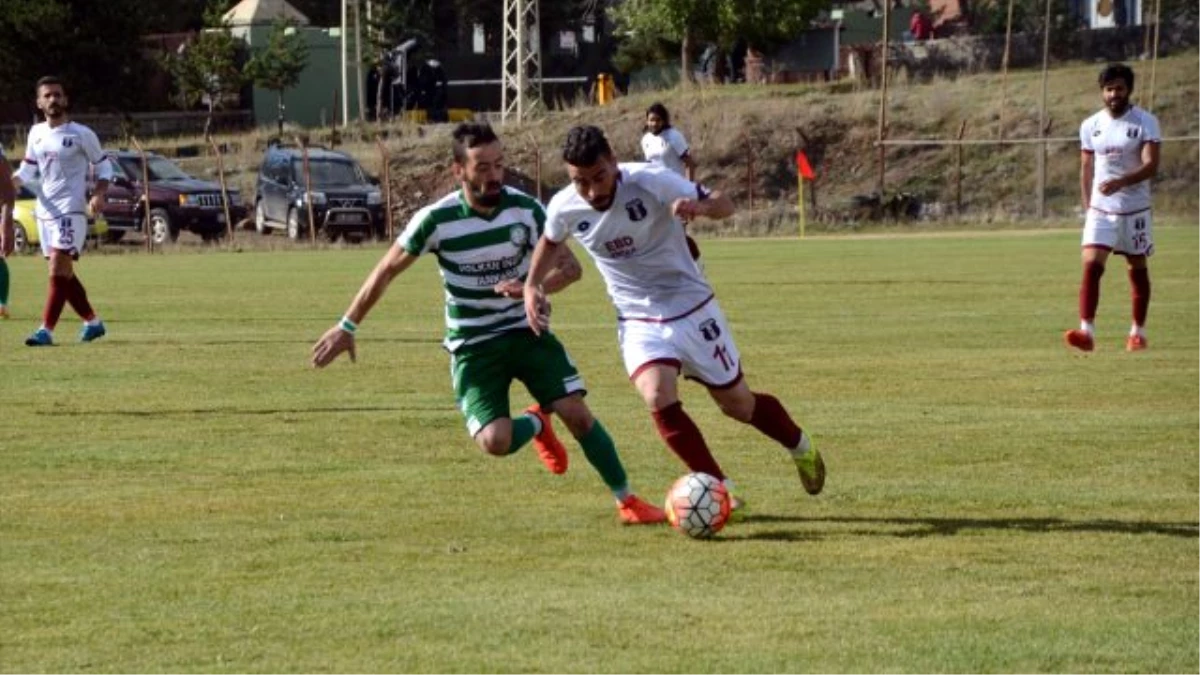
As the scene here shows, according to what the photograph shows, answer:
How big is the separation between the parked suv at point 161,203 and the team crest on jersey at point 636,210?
3427 centimetres

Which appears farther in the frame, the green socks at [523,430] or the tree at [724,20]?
the tree at [724,20]

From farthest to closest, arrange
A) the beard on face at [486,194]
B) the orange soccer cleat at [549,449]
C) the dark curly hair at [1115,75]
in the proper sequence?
the dark curly hair at [1115,75]
the orange soccer cleat at [549,449]
the beard on face at [486,194]

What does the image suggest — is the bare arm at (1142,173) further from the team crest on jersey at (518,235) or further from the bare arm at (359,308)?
the bare arm at (359,308)

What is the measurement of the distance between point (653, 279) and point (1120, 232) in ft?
28.5

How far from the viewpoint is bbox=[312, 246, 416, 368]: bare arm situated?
897 cm

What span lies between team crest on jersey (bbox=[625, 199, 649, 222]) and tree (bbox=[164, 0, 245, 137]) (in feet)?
190

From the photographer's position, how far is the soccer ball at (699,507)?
28.7 feet

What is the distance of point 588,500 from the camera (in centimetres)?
997

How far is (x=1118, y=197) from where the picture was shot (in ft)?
56.1

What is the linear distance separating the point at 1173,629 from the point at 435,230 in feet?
12.4

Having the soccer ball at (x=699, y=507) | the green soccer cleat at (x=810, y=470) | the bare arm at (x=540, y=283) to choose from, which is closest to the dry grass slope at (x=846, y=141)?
the green soccer cleat at (x=810, y=470)

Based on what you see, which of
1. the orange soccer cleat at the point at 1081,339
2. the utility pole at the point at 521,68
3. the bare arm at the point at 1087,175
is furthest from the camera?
the utility pole at the point at 521,68

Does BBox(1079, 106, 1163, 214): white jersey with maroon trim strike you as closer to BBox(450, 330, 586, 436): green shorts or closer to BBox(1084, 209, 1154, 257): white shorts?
BBox(1084, 209, 1154, 257): white shorts

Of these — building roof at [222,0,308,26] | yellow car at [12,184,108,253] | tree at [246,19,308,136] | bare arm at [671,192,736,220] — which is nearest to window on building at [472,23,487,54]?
building roof at [222,0,308,26]
